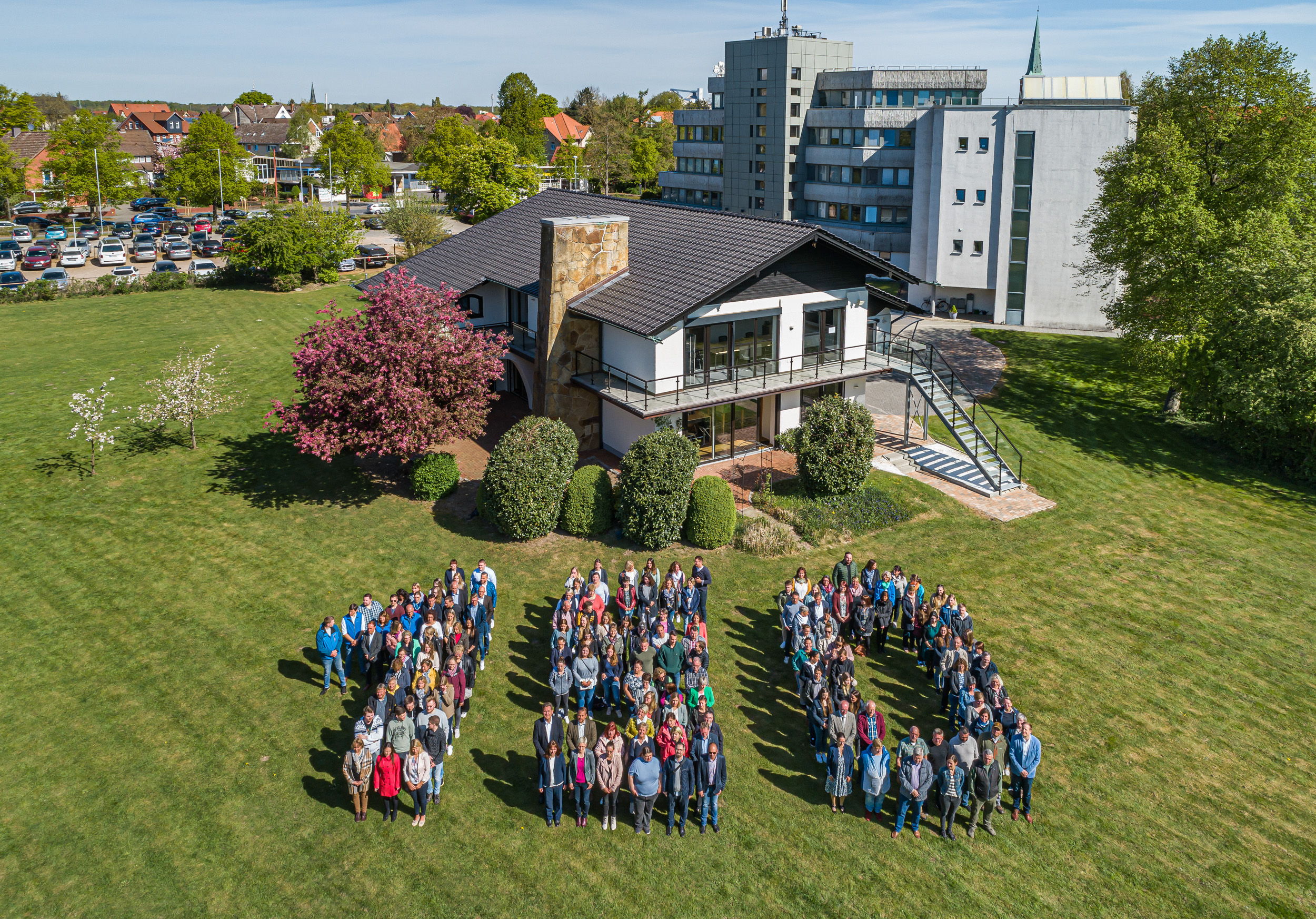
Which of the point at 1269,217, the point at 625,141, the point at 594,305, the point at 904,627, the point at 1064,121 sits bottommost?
the point at 904,627

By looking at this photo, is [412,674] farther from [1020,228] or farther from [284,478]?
[1020,228]

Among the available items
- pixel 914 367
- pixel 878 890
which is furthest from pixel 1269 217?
pixel 878 890

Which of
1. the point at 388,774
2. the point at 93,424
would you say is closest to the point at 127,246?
the point at 93,424

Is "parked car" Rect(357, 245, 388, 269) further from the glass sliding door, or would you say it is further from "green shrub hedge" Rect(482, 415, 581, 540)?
"green shrub hedge" Rect(482, 415, 581, 540)

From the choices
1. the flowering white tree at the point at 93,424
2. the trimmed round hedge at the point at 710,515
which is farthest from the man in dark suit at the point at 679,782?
the flowering white tree at the point at 93,424

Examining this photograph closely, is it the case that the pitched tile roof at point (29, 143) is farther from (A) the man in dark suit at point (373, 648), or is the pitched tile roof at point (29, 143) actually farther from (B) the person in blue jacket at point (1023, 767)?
(B) the person in blue jacket at point (1023, 767)

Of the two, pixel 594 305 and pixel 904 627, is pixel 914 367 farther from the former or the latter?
pixel 904 627

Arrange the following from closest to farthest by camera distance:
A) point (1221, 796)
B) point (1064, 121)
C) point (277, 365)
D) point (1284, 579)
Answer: point (1221, 796) < point (1284, 579) < point (277, 365) < point (1064, 121)
